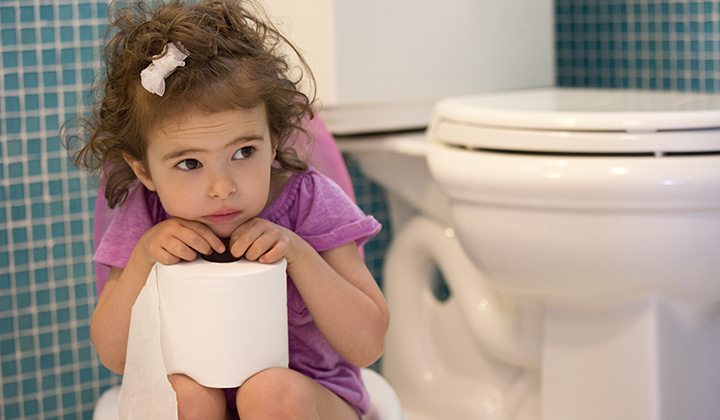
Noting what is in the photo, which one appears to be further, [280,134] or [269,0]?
[269,0]

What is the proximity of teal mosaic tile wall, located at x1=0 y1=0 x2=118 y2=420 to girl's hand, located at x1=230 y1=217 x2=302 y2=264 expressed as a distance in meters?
0.48

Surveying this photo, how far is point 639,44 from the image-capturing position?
1.43 m

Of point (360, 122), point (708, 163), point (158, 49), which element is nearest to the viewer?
point (158, 49)

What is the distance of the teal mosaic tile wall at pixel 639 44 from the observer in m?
1.32

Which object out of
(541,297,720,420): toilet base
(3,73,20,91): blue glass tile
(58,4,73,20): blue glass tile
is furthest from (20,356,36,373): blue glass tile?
(541,297,720,420): toilet base

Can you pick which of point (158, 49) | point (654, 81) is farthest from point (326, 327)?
point (654, 81)

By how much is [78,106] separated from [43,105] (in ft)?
0.15

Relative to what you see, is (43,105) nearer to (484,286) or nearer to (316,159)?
(316,159)

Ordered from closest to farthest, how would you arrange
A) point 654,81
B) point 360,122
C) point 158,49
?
point 158,49 → point 360,122 → point 654,81

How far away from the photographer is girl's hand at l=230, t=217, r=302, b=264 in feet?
2.09

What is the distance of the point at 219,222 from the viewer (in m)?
0.67

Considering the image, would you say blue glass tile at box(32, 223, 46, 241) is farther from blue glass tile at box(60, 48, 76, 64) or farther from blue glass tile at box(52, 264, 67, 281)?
blue glass tile at box(60, 48, 76, 64)

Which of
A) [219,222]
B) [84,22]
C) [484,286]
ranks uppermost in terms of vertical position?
[84,22]

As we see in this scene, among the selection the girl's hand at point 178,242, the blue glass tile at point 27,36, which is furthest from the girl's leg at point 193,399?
the blue glass tile at point 27,36
